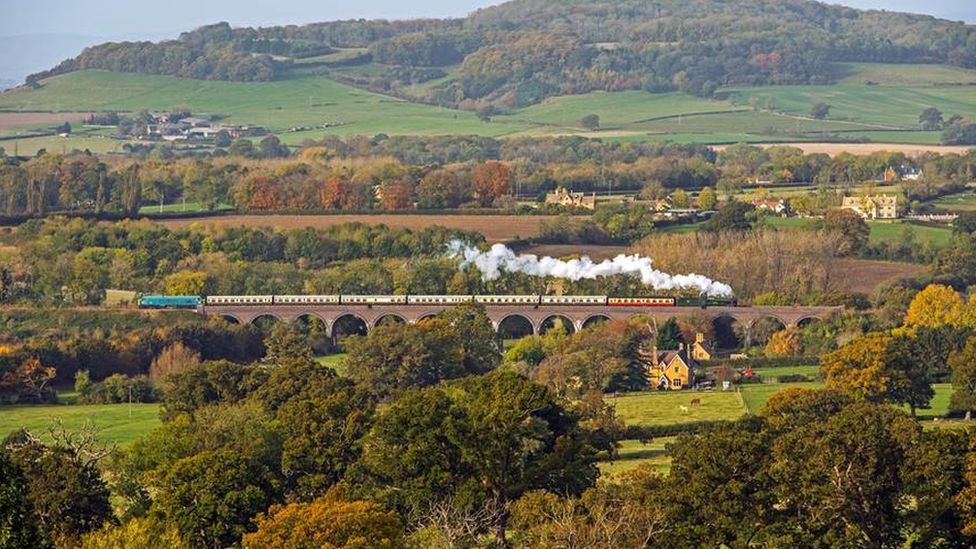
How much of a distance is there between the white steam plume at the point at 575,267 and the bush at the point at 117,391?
26691mm

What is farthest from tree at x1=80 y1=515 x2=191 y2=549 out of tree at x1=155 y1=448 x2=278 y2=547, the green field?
the green field

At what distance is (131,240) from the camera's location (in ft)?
338

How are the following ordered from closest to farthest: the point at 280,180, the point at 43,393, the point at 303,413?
1. the point at 303,413
2. the point at 43,393
3. the point at 280,180

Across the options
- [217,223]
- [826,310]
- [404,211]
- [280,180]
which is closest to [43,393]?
[826,310]

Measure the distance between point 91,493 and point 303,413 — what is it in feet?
22.1

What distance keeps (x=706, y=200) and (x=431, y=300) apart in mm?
34315

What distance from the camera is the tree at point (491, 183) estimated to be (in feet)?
398

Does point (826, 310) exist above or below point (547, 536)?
below

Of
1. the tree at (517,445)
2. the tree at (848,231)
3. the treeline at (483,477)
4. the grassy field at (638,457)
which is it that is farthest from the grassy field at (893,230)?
the tree at (517,445)

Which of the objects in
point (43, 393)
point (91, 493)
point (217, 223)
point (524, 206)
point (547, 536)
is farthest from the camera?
point (524, 206)

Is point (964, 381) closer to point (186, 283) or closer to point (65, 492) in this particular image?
point (65, 492)

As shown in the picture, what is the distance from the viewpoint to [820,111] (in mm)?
192375

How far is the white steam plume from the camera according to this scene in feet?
301

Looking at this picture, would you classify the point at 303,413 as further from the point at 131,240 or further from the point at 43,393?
the point at 131,240
